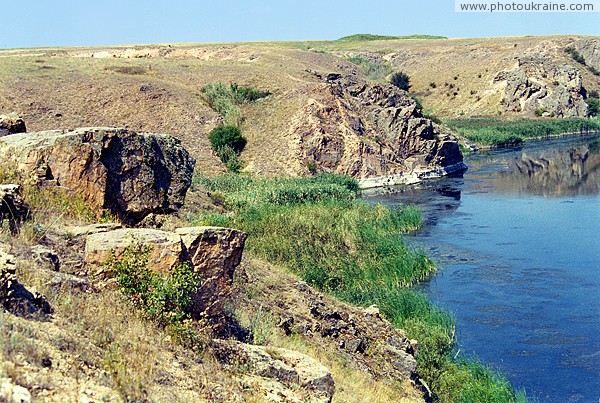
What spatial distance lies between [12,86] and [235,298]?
116ft

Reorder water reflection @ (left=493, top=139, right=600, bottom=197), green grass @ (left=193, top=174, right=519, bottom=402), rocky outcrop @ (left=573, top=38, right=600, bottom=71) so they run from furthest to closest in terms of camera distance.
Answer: rocky outcrop @ (left=573, top=38, right=600, bottom=71), water reflection @ (left=493, top=139, right=600, bottom=197), green grass @ (left=193, top=174, right=519, bottom=402)

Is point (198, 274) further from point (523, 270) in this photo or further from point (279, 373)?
point (523, 270)

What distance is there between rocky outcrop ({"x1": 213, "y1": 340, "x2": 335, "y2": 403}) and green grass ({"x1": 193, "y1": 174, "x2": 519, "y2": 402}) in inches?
225

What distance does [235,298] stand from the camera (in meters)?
12.4

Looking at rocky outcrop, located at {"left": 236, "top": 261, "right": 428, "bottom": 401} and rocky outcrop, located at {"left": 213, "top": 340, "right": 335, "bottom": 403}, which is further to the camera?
rocky outcrop, located at {"left": 236, "top": 261, "right": 428, "bottom": 401}

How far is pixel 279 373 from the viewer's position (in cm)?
841

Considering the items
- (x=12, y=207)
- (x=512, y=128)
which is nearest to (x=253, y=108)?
(x=512, y=128)

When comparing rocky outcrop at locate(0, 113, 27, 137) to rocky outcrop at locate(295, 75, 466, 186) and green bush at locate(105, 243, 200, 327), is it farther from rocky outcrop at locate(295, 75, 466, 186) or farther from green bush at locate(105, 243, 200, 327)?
rocky outcrop at locate(295, 75, 466, 186)

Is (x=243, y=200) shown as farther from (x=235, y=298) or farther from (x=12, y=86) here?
(x=12, y=86)

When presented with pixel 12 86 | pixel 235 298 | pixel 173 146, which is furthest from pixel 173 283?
pixel 12 86

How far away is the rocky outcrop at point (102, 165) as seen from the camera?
40.4ft

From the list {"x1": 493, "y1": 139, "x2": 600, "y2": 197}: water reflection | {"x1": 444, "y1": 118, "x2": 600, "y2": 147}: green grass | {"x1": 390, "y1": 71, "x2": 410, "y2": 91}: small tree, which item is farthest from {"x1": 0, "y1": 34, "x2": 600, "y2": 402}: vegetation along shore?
{"x1": 390, "y1": 71, "x2": 410, "y2": 91}: small tree

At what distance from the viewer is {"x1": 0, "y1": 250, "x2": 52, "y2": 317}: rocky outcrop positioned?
6.96 metres

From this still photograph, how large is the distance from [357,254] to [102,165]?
39.1 ft
